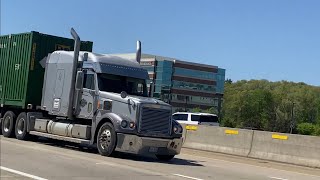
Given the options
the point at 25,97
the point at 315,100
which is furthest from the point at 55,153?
the point at 315,100

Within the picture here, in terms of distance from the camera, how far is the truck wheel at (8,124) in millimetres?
21234

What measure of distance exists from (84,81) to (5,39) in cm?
710

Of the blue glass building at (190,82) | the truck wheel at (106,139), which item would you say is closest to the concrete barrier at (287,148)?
the truck wheel at (106,139)

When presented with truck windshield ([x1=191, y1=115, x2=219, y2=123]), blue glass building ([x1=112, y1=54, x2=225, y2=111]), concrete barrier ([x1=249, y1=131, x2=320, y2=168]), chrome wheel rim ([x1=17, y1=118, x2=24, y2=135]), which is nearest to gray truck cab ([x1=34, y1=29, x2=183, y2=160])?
chrome wheel rim ([x1=17, y1=118, x2=24, y2=135])

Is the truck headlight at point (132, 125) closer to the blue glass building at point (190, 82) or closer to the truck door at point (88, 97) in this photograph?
the truck door at point (88, 97)

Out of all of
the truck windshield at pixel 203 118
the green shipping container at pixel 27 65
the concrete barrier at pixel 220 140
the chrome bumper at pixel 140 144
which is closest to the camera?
the chrome bumper at pixel 140 144

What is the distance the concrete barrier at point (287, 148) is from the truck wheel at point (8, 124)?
→ 384 inches

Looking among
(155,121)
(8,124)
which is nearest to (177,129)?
(155,121)

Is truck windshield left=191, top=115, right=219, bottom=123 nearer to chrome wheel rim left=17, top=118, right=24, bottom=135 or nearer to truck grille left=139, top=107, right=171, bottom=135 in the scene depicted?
chrome wheel rim left=17, top=118, right=24, bottom=135

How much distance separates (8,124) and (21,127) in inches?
50.4

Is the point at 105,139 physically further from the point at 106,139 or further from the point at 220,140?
the point at 220,140

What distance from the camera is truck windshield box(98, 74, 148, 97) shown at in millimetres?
17013

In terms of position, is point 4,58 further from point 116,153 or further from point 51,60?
point 116,153

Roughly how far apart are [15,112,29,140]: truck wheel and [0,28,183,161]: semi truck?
0.04m
